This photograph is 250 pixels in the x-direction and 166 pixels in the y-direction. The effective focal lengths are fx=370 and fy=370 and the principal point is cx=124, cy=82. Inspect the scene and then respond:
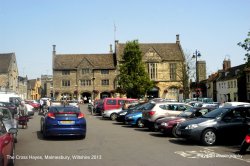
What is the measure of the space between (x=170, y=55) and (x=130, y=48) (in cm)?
2177

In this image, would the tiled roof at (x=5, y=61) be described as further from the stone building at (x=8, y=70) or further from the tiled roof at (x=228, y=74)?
the tiled roof at (x=228, y=74)

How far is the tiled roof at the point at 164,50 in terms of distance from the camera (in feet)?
263

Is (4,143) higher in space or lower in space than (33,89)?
lower

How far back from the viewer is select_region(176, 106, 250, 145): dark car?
14.0 metres

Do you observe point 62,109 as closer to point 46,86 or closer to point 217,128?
point 217,128

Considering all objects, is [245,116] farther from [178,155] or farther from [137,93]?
[137,93]

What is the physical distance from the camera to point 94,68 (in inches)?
3255

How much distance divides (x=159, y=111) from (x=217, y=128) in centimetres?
636

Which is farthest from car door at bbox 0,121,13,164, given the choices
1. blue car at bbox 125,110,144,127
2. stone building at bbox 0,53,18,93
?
stone building at bbox 0,53,18,93

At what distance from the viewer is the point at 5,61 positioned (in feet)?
289

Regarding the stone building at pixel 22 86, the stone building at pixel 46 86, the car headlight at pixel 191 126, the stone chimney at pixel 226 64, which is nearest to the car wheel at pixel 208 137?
the car headlight at pixel 191 126

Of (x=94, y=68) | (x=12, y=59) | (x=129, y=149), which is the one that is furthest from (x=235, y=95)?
(x=129, y=149)

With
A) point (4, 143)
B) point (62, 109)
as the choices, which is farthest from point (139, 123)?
point (4, 143)

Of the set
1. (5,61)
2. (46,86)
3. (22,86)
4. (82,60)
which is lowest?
(22,86)
